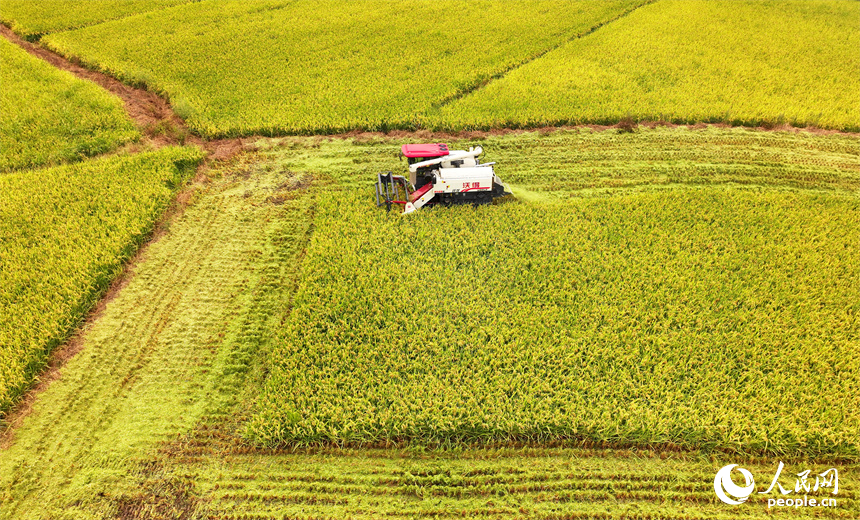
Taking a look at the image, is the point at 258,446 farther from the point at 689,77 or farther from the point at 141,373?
the point at 689,77

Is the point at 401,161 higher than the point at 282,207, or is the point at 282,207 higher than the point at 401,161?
the point at 401,161

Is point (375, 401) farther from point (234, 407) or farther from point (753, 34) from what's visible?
point (753, 34)

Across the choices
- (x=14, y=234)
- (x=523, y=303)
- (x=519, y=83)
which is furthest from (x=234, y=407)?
(x=519, y=83)

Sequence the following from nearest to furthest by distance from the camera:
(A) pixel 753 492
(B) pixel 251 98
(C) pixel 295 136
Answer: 1. (A) pixel 753 492
2. (C) pixel 295 136
3. (B) pixel 251 98

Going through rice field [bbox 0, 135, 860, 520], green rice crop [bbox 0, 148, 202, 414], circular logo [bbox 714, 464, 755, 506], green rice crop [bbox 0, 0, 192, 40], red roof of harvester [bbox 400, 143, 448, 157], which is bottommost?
circular logo [bbox 714, 464, 755, 506]

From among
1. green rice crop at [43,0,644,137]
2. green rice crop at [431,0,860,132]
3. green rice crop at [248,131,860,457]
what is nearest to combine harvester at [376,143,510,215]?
green rice crop at [248,131,860,457]

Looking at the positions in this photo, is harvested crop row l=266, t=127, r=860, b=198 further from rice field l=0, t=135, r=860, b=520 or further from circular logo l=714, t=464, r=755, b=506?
circular logo l=714, t=464, r=755, b=506
